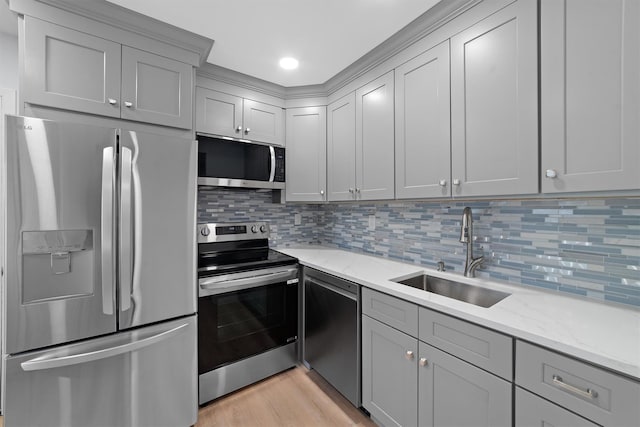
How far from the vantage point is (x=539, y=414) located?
95 centimetres

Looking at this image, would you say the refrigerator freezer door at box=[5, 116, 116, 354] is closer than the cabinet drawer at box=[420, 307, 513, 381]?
No

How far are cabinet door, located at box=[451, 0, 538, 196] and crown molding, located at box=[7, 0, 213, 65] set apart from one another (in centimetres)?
159

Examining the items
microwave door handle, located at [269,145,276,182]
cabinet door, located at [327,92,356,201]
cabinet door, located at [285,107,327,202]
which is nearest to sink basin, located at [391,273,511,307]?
cabinet door, located at [327,92,356,201]

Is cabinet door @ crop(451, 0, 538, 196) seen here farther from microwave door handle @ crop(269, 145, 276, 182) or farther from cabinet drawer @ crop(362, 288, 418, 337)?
microwave door handle @ crop(269, 145, 276, 182)

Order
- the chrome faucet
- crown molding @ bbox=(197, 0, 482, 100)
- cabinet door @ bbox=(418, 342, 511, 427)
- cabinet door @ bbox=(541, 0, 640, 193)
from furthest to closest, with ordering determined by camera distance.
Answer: the chrome faucet, crown molding @ bbox=(197, 0, 482, 100), cabinet door @ bbox=(418, 342, 511, 427), cabinet door @ bbox=(541, 0, 640, 193)

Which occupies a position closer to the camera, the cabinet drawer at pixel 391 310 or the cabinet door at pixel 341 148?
the cabinet drawer at pixel 391 310

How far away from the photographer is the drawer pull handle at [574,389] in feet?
2.76

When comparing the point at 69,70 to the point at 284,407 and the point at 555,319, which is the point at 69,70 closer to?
the point at 284,407

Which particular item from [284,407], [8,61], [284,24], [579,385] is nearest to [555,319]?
[579,385]

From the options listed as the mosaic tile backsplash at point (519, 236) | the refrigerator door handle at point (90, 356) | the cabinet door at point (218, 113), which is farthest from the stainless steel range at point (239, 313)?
the cabinet door at point (218, 113)

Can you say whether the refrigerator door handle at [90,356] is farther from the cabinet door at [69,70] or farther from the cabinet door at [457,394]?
the cabinet door at [457,394]

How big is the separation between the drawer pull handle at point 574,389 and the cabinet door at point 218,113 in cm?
233

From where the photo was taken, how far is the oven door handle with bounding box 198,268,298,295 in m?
1.80

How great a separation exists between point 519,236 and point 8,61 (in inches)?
134
